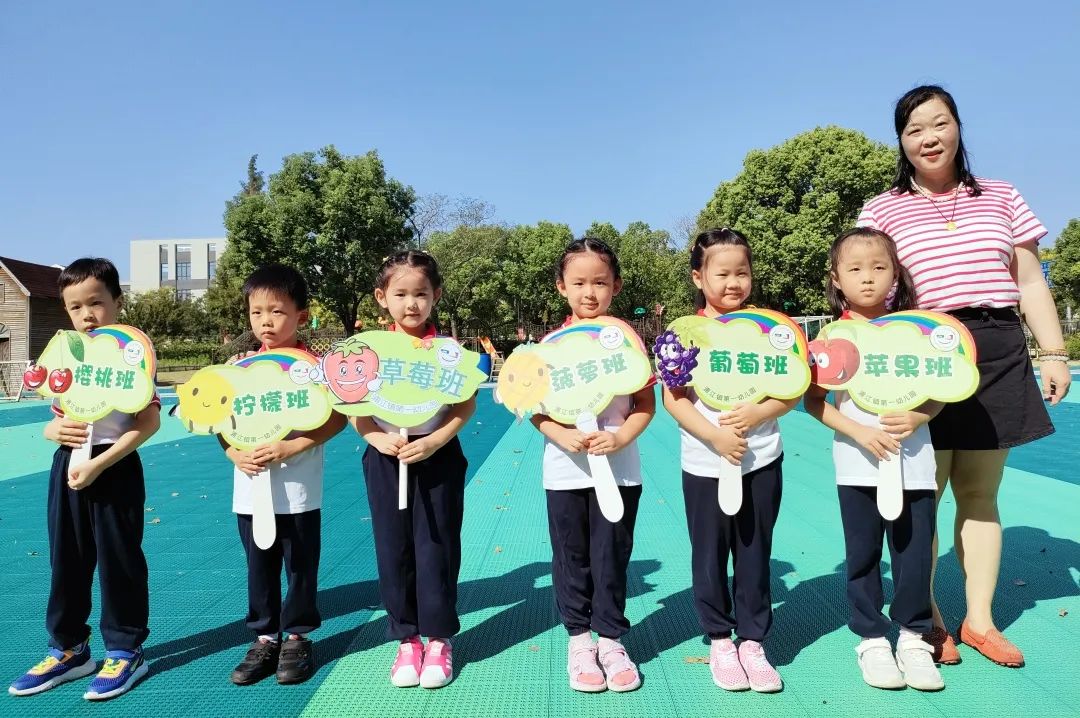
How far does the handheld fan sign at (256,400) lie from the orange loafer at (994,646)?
253 centimetres

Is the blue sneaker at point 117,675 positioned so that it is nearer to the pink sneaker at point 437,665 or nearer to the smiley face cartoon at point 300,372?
the pink sneaker at point 437,665

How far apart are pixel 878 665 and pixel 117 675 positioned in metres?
2.59

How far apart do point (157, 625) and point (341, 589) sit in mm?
797

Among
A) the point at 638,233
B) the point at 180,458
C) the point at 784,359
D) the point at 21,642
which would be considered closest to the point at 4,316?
the point at 180,458

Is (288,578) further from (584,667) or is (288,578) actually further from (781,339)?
(781,339)

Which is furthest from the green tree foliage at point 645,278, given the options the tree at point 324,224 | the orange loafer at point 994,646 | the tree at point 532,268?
the orange loafer at point 994,646

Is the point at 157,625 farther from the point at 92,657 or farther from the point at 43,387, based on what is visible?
the point at 43,387

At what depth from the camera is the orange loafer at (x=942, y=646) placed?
235 centimetres

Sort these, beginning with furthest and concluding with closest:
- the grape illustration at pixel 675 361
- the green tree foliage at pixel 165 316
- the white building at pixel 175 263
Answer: the white building at pixel 175 263 < the green tree foliage at pixel 165 316 < the grape illustration at pixel 675 361

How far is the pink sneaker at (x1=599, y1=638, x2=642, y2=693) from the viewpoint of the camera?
223 centimetres

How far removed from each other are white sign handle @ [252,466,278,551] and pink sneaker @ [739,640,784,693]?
5.58 feet

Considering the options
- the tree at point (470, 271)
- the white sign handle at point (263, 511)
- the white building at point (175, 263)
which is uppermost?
the white building at point (175, 263)

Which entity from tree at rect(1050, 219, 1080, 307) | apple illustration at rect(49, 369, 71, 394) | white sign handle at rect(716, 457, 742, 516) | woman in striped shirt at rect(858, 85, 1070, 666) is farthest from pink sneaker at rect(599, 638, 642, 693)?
tree at rect(1050, 219, 1080, 307)

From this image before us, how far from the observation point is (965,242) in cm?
240
